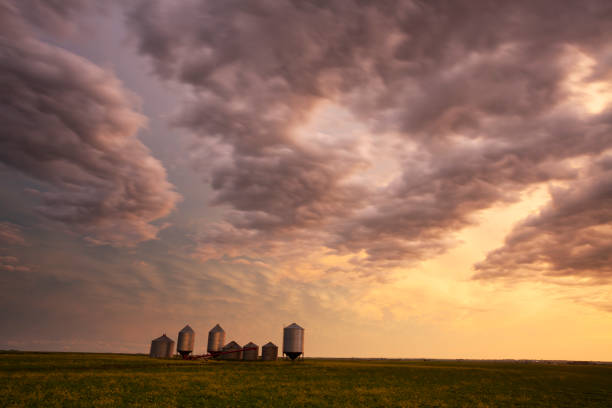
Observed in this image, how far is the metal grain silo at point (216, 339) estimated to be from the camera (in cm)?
Result: 10494

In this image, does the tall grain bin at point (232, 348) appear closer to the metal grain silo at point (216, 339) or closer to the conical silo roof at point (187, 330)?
the metal grain silo at point (216, 339)

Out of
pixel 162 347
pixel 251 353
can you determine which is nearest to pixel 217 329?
pixel 251 353

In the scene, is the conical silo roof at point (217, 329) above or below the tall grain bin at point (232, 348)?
above

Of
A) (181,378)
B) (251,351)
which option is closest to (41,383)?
(181,378)

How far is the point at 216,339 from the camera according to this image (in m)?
106

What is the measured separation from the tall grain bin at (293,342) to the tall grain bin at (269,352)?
1049cm

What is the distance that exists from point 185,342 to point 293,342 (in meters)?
33.2

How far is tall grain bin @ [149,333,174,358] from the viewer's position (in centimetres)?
10312

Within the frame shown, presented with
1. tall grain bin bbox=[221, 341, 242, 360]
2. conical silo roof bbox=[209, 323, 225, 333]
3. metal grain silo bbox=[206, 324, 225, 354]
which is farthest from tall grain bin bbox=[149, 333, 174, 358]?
tall grain bin bbox=[221, 341, 242, 360]

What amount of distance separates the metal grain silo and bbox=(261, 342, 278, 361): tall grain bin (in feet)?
41.7

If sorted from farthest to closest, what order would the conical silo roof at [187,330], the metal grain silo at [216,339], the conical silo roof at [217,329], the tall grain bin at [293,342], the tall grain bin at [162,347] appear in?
the conical silo roof at [217,329] < the conical silo roof at [187,330] < the metal grain silo at [216,339] < the tall grain bin at [162,347] < the tall grain bin at [293,342]

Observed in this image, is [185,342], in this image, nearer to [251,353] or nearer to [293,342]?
[251,353]

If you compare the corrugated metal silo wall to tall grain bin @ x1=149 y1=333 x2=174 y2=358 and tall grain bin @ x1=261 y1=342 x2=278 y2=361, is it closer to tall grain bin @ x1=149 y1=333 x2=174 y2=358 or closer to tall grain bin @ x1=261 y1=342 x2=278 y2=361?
tall grain bin @ x1=261 y1=342 x2=278 y2=361

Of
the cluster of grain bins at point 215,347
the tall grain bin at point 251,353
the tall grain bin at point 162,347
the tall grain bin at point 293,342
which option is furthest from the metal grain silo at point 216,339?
the tall grain bin at point 293,342
